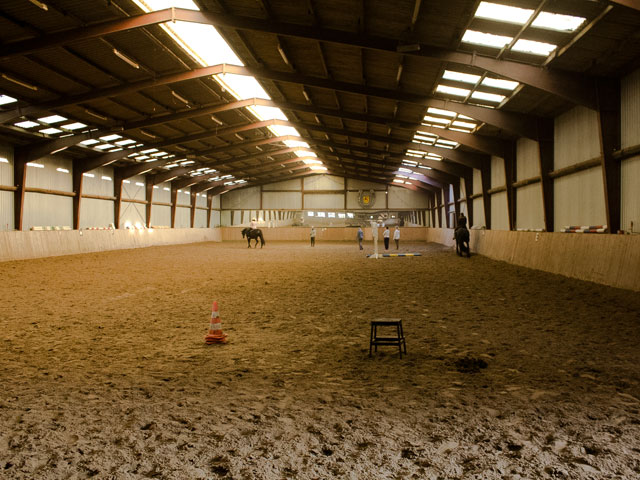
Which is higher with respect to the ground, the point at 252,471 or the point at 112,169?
the point at 112,169

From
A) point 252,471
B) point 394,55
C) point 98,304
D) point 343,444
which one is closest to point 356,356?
point 343,444

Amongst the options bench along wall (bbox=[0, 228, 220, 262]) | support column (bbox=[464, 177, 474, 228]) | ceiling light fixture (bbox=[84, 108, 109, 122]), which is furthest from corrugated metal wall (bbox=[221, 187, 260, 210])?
ceiling light fixture (bbox=[84, 108, 109, 122])

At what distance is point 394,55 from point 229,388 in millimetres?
11916

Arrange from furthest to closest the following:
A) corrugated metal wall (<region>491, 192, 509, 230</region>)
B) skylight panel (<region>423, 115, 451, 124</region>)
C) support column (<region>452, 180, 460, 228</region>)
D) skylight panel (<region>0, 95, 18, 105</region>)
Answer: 1. support column (<region>452, 180, 460, 228</region>)
2. corrugated metal wall (<region>491, 192, 509, 230</region>)
3. skylight panel (<region>423, 115, 451, 124</region>)
4. skylight panel (<region>0, 95, 18, 105</region>)

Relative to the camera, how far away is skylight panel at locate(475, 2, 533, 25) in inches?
398

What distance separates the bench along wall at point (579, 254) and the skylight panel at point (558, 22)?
4.80 m

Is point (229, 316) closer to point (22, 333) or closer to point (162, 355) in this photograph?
point (162, 355)

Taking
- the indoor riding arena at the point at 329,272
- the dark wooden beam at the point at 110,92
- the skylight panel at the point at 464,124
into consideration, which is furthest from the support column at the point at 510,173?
the dark wooden beam at the point at 110,92

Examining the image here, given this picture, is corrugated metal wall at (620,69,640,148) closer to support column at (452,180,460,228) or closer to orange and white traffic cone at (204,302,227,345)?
orange and white traffic cone at (204,302,227,345)

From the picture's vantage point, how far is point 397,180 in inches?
1682

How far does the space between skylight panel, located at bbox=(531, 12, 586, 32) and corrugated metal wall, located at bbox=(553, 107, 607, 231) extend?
13.0 feet

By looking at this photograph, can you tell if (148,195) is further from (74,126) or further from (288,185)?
(288,185)

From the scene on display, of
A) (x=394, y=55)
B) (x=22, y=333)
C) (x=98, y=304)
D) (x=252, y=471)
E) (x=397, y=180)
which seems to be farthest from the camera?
(x=397, y=180)

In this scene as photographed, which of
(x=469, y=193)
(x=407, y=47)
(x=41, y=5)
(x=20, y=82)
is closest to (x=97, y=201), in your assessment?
(x=20, y=82)
